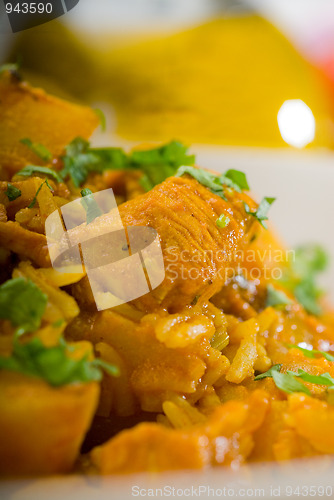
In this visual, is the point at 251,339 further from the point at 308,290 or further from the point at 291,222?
the point at 291,222

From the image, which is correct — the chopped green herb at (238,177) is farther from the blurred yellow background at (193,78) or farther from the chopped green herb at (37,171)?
the blurred yellow background at (193,78)

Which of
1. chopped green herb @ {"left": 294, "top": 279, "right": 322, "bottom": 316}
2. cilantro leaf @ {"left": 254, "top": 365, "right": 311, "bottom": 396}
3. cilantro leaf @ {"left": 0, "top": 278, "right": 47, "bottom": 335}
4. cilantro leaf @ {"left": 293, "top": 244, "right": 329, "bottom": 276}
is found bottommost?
cilantro leaf @ {"left": 293, "top": 244, "right": 329, "bottom": 276}

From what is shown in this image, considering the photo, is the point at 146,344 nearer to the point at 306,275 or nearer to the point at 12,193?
the point at 12,193

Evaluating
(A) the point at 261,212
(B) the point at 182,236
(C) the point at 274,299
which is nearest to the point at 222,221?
(B) the point at 182,236

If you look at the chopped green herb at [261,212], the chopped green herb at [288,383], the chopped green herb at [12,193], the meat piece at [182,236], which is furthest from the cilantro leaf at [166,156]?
the chopped green herb at [288,383]

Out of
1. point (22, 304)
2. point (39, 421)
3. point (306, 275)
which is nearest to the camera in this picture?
point (39, 421)

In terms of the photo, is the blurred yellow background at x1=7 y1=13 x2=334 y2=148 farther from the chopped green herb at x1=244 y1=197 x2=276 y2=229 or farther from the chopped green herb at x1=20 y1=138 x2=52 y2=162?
the chopped green herb at x1=244 y1=197 x2=276 y2=229

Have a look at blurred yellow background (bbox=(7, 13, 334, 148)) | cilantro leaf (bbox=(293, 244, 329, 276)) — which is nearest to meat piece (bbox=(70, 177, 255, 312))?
cilantro leaf (bbox=(293, 244, 329, 276))
